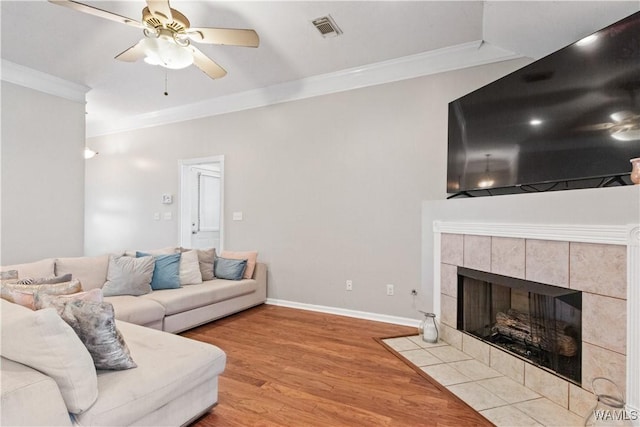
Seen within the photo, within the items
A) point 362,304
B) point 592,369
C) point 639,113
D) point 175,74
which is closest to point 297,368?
point 362,304

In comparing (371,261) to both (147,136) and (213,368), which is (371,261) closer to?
(213,368)

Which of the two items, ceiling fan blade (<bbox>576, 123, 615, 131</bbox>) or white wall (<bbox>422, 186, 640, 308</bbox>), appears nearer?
white wall (<bbox>422, 186, 640, 308</bbox>)

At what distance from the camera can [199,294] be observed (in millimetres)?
3311

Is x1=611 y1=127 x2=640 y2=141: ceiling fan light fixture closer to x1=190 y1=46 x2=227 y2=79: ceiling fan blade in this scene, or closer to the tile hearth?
the tile hearth

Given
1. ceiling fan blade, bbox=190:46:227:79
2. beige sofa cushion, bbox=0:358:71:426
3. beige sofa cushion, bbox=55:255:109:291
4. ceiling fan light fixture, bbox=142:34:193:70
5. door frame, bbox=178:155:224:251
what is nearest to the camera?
beige sofa cushion, bbox=0:358:71:426

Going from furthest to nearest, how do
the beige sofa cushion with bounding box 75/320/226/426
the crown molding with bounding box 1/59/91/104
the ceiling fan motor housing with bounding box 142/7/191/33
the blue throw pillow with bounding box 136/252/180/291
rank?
the crown molding with bounding box 1/59/91/104 < the blue throw pillow with bounding box 136/252/180/291 < the ceiling fan motor housing with bounding box 142/7/191/33 < the beige sofa cushion with bounding box 75/320/226/426

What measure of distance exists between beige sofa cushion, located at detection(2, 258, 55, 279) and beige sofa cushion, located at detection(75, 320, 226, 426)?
1304 millimetres

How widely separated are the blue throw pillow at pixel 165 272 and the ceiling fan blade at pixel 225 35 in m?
2.31

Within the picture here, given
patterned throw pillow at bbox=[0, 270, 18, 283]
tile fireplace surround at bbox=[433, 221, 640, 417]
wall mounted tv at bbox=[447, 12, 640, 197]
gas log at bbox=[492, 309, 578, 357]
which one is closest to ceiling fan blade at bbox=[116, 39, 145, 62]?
patterned throw pillow at bbox=[0, 270, 18, 283]

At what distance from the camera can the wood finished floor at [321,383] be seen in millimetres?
1828

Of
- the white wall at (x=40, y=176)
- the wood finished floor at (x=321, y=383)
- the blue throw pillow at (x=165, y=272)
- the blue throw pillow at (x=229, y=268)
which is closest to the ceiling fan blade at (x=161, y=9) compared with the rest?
the blue throw pillow at (x=165, y=272)

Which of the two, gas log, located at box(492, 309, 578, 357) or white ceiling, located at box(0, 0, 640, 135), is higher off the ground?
white ceiling, located at box(0, 0, 640, 135)

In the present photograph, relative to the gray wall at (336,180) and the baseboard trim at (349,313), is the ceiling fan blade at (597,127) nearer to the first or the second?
the gray wall at (336,180)

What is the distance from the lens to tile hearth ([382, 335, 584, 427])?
1.80 metres
